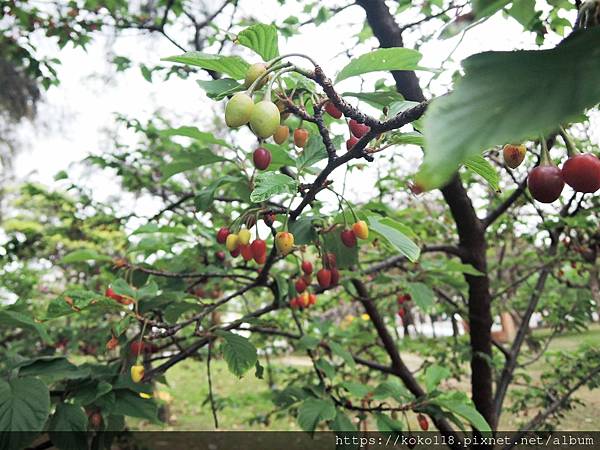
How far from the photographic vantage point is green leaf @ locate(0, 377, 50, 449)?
1.16 metres

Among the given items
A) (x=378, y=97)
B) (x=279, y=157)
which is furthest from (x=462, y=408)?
(x=378, y=97)

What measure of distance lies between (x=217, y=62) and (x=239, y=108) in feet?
0.53

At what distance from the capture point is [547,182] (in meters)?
0.58

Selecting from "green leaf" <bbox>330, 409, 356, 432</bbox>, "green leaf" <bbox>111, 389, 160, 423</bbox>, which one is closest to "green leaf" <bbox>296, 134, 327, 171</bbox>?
"green leaf" <bbox>111, 389, 160, 423</bbox>

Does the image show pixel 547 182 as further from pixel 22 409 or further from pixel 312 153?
pixel 22 409

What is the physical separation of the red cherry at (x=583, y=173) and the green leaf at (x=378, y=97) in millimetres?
434

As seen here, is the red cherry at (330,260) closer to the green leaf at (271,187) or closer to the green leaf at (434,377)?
the green leaf at (271,187)

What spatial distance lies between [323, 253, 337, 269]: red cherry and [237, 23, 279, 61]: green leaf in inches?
32.3

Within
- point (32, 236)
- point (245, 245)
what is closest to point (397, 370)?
point (245, 245)

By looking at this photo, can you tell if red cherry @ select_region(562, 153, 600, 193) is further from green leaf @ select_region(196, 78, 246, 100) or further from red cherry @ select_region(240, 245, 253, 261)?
red cherry @ select_region(240, 245, 253, 261)

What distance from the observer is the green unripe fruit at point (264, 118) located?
0.63m

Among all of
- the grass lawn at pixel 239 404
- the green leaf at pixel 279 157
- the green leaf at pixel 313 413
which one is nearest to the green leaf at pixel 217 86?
the green leaf at pixel 279 157

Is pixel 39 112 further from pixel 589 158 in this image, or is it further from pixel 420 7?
pixel 589 158

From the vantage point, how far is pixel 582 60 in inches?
12.6
